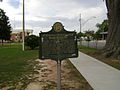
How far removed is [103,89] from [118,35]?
17394mm

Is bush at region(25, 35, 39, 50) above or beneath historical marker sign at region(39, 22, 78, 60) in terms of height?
beneath

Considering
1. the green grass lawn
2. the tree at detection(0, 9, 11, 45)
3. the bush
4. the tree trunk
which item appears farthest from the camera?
the tree at detection(0, 9, 11, 45)

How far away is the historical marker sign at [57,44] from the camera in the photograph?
1051 centimetres

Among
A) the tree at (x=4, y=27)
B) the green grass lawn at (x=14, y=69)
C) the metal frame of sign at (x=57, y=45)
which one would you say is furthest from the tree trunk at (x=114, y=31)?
the tree at (x=4, y=27)

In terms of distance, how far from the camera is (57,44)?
10.5 metres

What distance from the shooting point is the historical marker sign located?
34.5 ft

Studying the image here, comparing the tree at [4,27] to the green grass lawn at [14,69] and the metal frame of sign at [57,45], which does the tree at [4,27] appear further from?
the metal frame of sign at [57,45]

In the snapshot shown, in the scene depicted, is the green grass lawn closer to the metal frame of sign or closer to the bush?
the metal frame of sign

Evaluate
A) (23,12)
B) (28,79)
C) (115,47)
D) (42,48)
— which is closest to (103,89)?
(42,48)

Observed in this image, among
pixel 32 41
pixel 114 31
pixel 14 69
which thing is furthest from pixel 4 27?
pixel 14 69

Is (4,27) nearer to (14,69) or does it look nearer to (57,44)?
(14,69)

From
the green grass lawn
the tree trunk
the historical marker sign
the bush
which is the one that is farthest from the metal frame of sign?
the bush

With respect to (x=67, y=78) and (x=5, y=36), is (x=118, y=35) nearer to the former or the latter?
(x=67, y=78)

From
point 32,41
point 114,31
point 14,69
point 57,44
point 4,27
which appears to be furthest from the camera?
point 4,27
